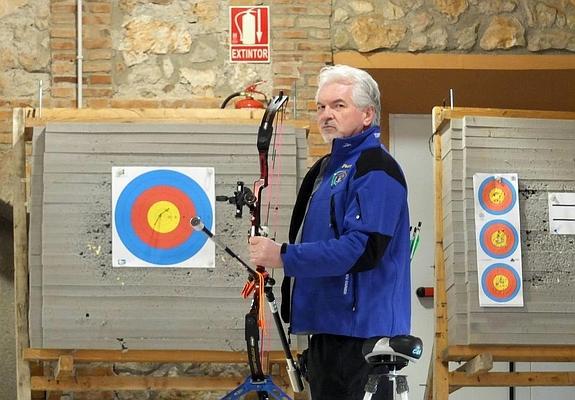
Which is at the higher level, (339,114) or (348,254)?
(339,114)

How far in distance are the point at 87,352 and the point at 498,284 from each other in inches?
60.6

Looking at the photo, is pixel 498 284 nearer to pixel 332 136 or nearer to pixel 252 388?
pixel 252 388

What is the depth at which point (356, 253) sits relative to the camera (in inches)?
115

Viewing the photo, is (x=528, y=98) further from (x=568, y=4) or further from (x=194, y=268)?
(x=194, y=268)

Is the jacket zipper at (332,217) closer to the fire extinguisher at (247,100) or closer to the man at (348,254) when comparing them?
the man at (348,254)

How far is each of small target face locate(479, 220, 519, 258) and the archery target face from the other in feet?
3.33

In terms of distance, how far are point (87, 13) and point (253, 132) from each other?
1.32 metres

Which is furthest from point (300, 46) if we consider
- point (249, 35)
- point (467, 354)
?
point (467, 354)

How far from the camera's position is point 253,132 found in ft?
14.8

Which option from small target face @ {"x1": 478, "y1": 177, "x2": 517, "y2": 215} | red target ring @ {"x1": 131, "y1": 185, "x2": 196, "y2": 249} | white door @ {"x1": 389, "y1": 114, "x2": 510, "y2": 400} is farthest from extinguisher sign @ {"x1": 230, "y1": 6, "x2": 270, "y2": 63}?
small target face @ {"x1": 478, "y1": 177, "x2": 517, "y2": 215}

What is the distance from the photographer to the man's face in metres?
3.13

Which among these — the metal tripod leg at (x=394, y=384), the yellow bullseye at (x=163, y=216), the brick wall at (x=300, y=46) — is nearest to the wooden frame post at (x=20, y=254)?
the yellow bullseye at (x=163, y=216)

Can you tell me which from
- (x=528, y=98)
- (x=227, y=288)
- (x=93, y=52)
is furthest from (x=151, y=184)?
(x=528, y=98)

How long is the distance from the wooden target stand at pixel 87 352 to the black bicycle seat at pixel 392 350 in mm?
1668
